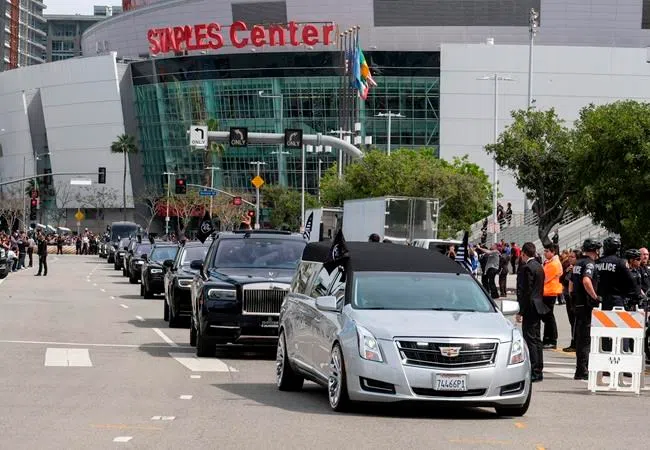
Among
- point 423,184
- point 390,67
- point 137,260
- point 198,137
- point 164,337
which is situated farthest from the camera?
point 390,67

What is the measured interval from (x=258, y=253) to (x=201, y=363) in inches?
125

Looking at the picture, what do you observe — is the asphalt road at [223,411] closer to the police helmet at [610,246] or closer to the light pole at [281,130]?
the police helmet at [610,246]

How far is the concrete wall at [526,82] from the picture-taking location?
12081 centimetres

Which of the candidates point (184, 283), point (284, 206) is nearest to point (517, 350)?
point (184, 283)

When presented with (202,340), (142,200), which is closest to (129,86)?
(142,200)

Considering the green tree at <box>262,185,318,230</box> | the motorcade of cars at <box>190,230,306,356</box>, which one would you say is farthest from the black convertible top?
the green tree at <box>262,185,318,230</box>

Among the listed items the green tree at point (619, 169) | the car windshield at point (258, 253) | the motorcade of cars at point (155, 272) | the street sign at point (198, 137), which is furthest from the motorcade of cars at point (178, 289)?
the street sign at point (198, 137)

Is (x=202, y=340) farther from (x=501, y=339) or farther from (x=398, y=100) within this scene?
(x=398, y=100)

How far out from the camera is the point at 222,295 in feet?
67.0

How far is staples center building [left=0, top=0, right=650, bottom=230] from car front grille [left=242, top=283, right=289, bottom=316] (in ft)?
315

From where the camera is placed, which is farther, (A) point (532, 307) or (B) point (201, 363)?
(B) point (201, 363)

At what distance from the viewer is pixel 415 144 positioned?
414ft

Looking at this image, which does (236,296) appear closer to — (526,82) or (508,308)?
(508,308)

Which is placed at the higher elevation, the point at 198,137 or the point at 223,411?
the point at 198,137
